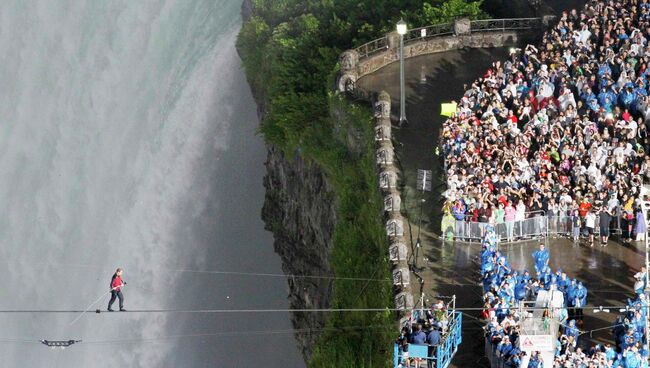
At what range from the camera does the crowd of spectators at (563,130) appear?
71.1m

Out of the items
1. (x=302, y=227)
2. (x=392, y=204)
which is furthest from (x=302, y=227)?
(x=392, y=204)

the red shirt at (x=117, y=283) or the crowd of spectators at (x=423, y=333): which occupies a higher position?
the red shirt at (x=117, y=283)

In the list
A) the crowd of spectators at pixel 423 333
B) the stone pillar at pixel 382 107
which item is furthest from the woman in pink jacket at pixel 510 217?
the stone pillar at pixel 382 107

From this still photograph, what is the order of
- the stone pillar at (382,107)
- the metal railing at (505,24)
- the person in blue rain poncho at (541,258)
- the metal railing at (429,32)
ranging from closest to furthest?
1. the person in blue rain poncho at (541,258)
2. the stone pillar at (382,107)
3. the metal railing at (429,32)
4. the metal railing at (505,24)

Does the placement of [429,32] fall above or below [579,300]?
above

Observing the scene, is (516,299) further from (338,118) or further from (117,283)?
(338,118)

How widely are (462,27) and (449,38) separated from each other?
2.12 ft

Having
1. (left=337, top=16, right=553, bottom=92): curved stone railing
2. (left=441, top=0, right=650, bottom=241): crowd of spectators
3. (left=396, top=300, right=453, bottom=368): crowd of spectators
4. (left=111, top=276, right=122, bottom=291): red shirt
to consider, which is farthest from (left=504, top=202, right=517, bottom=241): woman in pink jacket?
(left=337, top=16, right=553, bottom=92): curved stone railing

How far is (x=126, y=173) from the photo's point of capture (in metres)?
125

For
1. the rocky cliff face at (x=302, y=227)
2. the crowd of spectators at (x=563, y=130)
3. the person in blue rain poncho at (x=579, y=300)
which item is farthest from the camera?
the rocky cliff face at (x=302, y=227)

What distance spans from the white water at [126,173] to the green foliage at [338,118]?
1156cm

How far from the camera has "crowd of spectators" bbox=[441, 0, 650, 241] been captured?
71.1 meters

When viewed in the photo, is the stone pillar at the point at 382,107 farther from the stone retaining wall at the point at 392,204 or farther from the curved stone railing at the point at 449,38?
the curved stone railing at the point at 449,38

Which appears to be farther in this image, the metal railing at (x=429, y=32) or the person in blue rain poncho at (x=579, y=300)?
the metal railing at (x=429, y=32)
